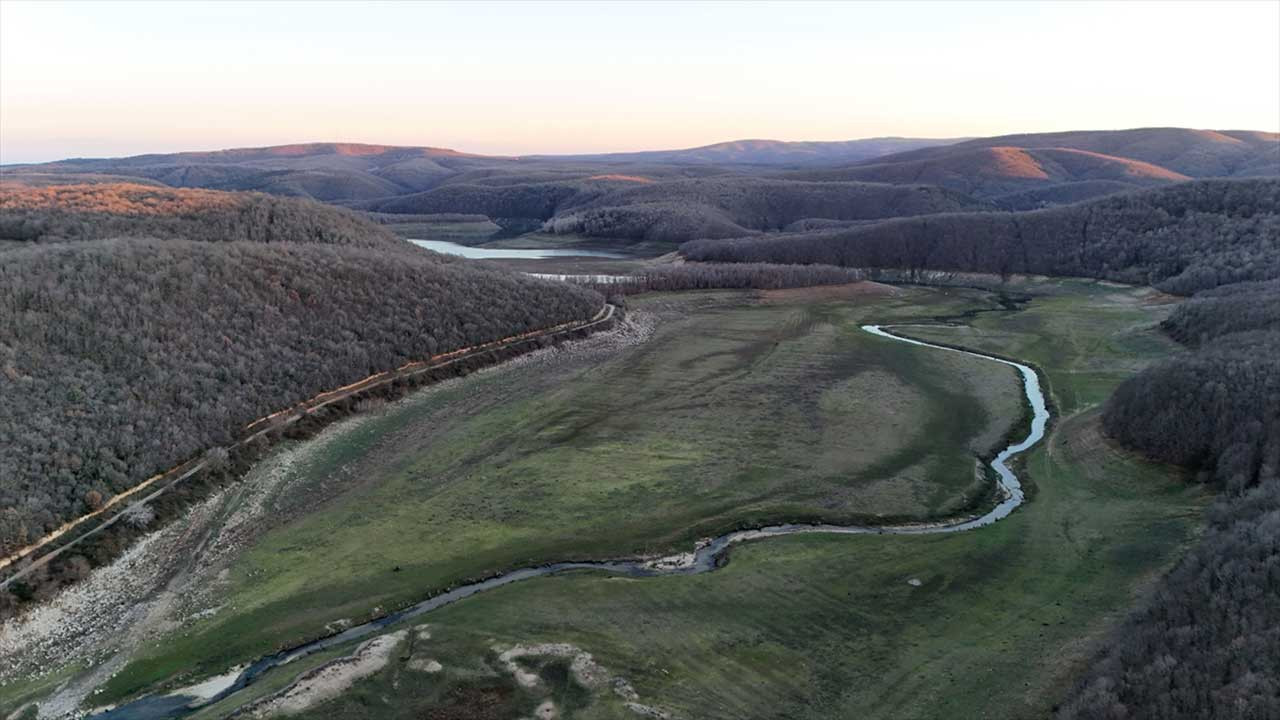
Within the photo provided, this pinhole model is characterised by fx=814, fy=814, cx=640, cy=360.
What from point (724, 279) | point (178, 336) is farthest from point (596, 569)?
point (724, 279)

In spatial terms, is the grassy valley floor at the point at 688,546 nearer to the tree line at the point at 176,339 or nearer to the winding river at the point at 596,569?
the winding river at the point at 596,569

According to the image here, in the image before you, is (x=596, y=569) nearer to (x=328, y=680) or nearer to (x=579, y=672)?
(x=579, y=672)

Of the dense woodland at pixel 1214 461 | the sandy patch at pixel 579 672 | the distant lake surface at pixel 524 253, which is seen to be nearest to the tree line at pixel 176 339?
the sandy patch at pixel 579 672

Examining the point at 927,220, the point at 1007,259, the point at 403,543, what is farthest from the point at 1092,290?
the point at 403,543

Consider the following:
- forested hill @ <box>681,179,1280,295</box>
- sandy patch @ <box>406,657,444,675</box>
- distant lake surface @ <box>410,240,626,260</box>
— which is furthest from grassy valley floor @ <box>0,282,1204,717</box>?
distant lake surface @ <box>410,240,626,260</box>

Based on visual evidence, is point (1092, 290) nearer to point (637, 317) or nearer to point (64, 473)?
point (637, 317)

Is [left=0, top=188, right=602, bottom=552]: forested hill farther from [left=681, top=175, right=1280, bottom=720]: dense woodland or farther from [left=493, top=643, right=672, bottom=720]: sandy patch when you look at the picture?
[left=681, top=175, right=1280, bottom=720]: dense woodland
